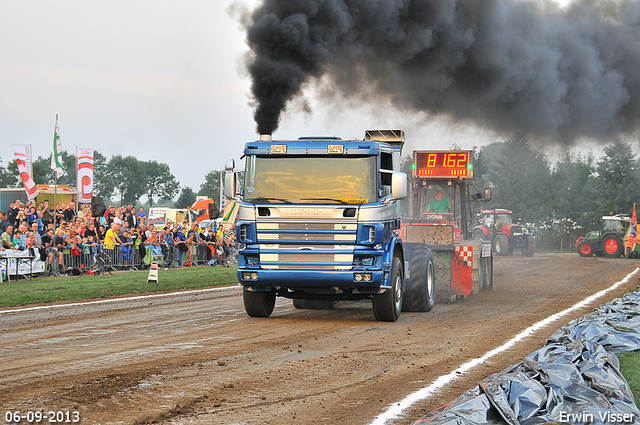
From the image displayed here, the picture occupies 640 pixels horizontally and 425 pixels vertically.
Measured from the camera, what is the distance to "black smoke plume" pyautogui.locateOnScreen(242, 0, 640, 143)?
1672 cm

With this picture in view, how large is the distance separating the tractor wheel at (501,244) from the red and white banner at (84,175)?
2096 centimetres

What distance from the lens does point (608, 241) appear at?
119 ft

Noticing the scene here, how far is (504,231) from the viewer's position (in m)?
36.6

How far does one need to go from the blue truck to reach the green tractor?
95.1 feet

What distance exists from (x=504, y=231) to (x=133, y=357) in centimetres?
3166

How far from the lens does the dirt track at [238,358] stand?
5.35 meters

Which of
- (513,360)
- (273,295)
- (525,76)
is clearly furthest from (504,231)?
(513,360)

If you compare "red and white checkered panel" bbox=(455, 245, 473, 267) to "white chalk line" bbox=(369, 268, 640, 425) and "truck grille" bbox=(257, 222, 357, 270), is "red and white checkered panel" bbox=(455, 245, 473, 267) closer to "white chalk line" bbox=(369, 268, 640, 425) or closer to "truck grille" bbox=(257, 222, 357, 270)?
"white chalk line" bbox=(369, 268, 640, 425)

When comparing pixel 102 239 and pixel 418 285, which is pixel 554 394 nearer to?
pixel 418 285

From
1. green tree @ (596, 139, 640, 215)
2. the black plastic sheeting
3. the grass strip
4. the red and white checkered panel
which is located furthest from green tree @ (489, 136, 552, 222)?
the black plastic sheeting

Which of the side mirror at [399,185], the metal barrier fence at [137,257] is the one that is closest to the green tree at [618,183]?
the metal barrier fence at [137,257]

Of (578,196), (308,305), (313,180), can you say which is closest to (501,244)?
(578,196)

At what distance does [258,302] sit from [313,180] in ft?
7.60

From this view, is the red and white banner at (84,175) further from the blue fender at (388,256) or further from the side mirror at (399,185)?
the side mirror at (399,185)
